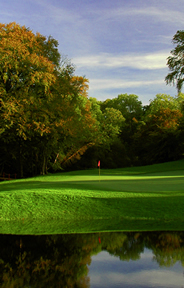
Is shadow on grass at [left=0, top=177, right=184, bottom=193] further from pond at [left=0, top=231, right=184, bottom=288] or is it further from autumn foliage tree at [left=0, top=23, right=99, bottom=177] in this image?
autumn foliage tree at [left=0, top=23, right=99, bottom=177]

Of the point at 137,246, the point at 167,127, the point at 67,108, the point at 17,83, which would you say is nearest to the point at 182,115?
the point at 167,127

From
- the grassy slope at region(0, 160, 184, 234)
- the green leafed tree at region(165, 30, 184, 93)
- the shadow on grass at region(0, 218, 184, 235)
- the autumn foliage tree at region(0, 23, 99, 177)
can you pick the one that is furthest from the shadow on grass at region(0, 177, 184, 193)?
the green leafed tree at region(165, 30, 184, 93)

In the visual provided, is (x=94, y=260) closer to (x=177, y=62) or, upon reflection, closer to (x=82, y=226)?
(x=82, y=226)

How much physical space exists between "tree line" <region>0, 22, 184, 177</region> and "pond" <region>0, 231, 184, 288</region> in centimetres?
1930

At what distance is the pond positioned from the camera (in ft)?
16.6

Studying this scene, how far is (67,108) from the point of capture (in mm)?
32969

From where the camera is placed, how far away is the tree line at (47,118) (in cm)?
2712

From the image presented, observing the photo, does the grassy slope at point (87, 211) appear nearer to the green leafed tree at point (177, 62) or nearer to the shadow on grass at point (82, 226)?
the shadow on grass at point (82, 226)

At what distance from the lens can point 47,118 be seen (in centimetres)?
2898

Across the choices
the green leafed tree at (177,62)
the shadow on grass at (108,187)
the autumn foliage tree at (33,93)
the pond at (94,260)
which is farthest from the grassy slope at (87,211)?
the green leafed tree at (177,62)

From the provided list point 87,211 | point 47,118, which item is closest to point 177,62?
point 47,118

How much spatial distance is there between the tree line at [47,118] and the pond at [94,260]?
19304mm

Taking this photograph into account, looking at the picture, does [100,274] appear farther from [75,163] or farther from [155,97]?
[155,97]

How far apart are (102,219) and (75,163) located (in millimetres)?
44531
